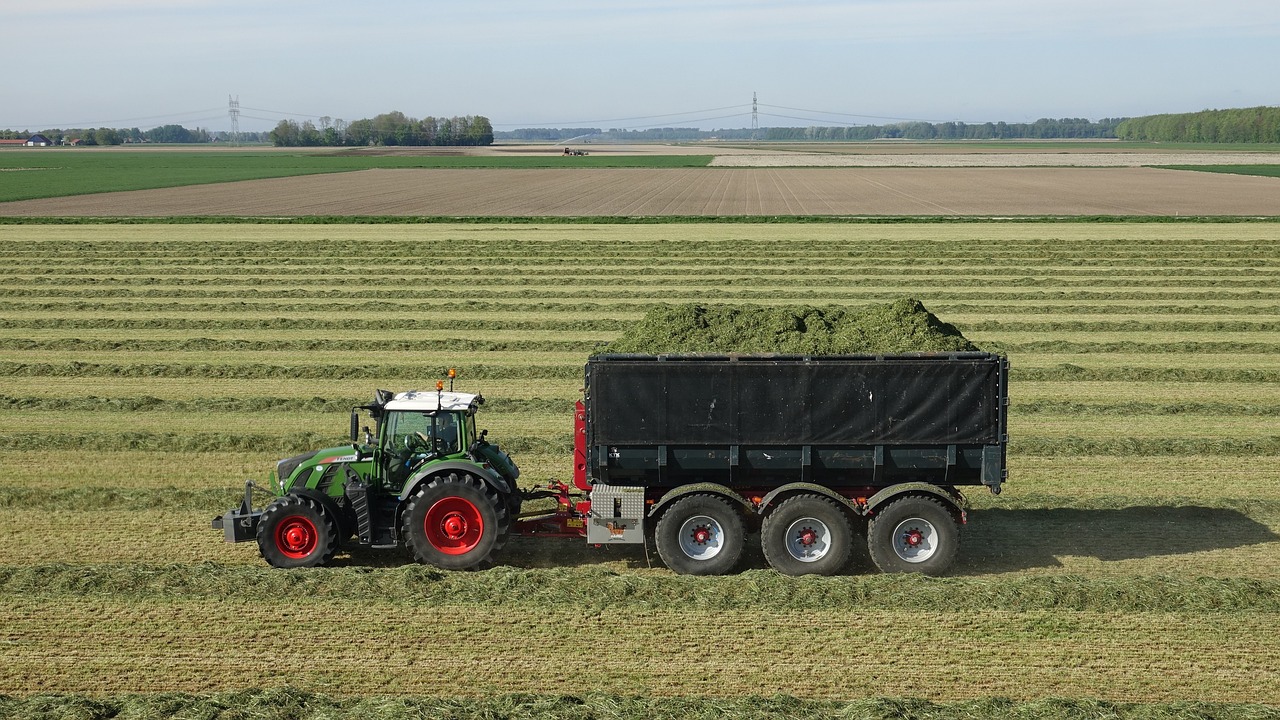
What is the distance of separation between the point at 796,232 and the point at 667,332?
3289 cm

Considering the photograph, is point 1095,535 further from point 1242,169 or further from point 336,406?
point 1242,169

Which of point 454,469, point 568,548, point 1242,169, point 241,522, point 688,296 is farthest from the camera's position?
point 1242,169

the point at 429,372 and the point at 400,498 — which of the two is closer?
the point at 400,498

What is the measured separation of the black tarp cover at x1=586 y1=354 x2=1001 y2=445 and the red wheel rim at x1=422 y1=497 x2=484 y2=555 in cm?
157

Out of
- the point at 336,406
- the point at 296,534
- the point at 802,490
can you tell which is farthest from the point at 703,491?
the point at 336,406

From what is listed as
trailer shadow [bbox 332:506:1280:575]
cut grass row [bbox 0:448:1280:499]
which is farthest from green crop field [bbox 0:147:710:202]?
trailer shadow [bbox 332:506:1280:575]

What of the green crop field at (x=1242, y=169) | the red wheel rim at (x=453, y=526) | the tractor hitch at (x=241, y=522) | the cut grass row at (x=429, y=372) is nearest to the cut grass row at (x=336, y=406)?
the cut grass row at (x=429, y=372)

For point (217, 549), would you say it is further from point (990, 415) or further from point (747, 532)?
point (990, 415)

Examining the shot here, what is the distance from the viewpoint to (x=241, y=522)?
12.8 m

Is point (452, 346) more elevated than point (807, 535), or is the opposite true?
Result: point (452, 346)

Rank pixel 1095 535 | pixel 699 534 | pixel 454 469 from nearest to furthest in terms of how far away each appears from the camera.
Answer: pixel 454 469, pixel 699 534, pixel 1095 535

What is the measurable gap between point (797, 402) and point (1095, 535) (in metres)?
4.22

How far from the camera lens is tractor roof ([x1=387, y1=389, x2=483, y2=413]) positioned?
41.4 ft

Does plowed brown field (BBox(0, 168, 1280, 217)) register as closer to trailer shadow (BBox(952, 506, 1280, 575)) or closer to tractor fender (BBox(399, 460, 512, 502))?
trailer shadow (BBox(952, 506, 1280, 575))
